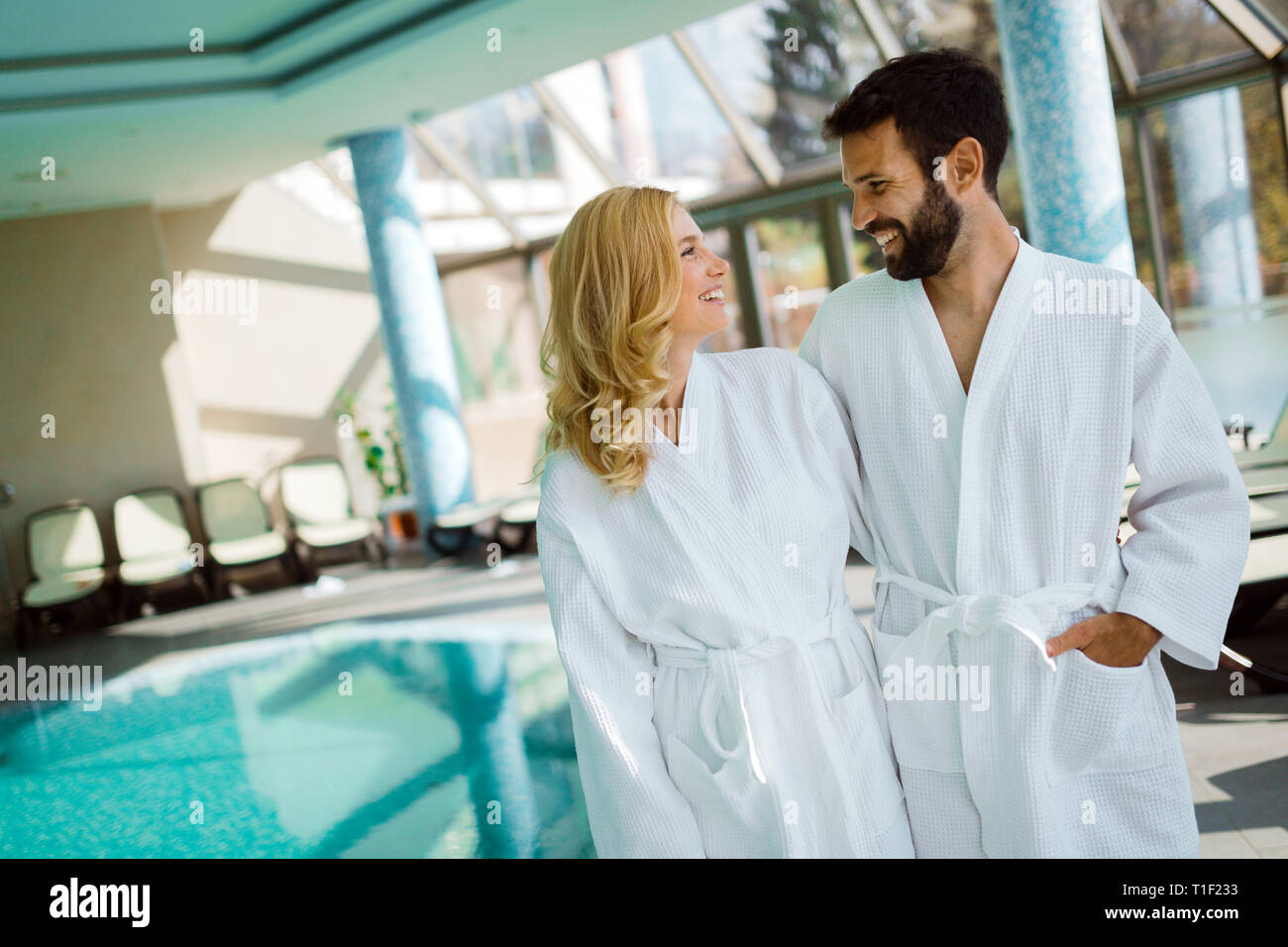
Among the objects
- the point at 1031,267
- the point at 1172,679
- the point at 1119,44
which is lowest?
the point at 1172,679

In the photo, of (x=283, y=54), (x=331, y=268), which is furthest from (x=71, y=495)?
(x=283, y=54)

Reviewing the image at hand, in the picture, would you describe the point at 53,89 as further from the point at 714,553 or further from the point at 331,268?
the point at 714,553

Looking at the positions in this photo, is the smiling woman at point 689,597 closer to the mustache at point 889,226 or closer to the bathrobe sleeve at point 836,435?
the bathrobe sleeve at point 836,435

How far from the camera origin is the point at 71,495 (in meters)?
8.09

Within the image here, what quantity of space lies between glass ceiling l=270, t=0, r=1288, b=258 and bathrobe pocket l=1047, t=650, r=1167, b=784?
5.18m

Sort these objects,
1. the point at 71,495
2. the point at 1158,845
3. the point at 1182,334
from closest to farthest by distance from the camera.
Result: the point at 1158,845, the point at 1182,334, the point at 71,495

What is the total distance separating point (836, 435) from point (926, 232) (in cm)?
29

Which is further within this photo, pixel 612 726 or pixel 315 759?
pixel 315 759

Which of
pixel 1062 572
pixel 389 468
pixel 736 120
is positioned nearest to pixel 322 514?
pixel 389 468

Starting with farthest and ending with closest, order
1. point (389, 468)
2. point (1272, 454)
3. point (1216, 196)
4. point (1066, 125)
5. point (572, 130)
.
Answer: point (389, 468), point (572, 130), point (1216, 196), point (1272, 454), point (1066, 125)

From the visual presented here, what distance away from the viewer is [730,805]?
4.30 ft

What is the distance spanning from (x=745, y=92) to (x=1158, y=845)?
6.33 meters

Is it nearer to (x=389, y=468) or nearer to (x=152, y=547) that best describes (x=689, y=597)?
(x=152, y=547)

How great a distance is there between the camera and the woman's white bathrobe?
1.32 metres
